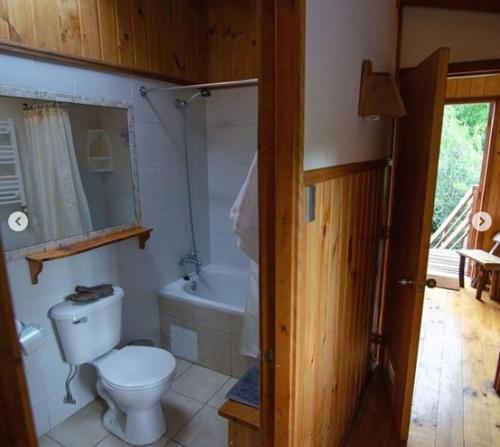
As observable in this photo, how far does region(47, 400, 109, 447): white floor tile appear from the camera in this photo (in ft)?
6.31

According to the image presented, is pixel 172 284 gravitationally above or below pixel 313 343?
below

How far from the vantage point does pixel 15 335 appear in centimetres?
40

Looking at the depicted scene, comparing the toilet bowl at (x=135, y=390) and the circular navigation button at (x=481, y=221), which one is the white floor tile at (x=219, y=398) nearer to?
the toilet bowl at (x=135, y=390)

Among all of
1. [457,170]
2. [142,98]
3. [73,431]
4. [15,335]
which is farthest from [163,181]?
[457,170]

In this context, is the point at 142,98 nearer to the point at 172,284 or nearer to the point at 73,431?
the point at 172,284

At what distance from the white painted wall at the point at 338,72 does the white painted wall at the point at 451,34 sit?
39cm

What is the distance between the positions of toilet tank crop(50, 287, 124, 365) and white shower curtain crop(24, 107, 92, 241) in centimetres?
42

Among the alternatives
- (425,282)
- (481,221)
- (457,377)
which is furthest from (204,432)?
A: (481,221)

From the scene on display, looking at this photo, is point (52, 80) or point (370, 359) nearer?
point (52, 80)

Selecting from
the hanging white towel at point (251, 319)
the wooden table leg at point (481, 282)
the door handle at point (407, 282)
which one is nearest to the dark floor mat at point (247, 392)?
the hanging white towel at point (251, 319)

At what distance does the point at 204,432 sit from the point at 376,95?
194cm

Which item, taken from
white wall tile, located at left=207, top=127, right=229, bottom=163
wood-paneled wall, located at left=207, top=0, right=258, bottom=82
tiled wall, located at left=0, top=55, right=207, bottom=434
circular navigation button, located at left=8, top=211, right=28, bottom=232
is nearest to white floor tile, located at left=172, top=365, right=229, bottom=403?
tiled wall, located at left=0, top=55, right=207, bottom=434

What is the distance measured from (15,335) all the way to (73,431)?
2.04 m

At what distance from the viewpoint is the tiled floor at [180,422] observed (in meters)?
1.91
